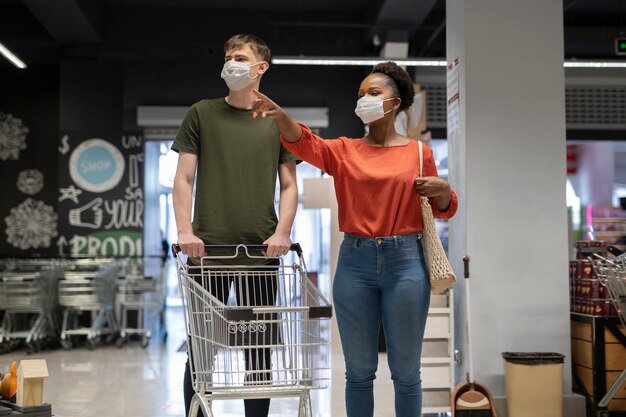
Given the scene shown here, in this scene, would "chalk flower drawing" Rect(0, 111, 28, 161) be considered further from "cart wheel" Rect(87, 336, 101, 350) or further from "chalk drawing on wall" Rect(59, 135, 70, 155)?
"cart wheel" Rect(87, 336, 101, 350)

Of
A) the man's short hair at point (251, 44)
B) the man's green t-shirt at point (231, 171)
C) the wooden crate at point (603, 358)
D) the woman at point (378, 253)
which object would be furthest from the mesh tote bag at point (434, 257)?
the wooden crate at point (603, 358)

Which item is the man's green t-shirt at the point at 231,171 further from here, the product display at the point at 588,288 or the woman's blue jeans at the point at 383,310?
the product display at the point at 588,288

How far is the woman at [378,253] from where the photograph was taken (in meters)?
2.61

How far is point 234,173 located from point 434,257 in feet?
2.55

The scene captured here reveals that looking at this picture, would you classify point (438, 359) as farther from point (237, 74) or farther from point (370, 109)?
point (237, 74)

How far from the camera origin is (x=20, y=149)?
1104 centimetres

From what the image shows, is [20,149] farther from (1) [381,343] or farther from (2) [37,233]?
(1) [381,343]

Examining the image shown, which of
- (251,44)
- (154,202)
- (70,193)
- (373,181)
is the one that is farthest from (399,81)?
(154,202)

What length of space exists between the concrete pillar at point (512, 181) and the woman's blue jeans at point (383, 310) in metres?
1.93

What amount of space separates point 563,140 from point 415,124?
12.6 ft

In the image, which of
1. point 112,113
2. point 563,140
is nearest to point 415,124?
point 563,140

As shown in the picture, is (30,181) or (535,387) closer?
(535,387)

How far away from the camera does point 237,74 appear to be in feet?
8.71

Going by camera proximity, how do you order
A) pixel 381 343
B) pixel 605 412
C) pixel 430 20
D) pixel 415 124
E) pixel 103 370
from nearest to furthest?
pixel 605 412, pixel 103 370, pixel 381 343, pixel 415 124, pixel 430 20
